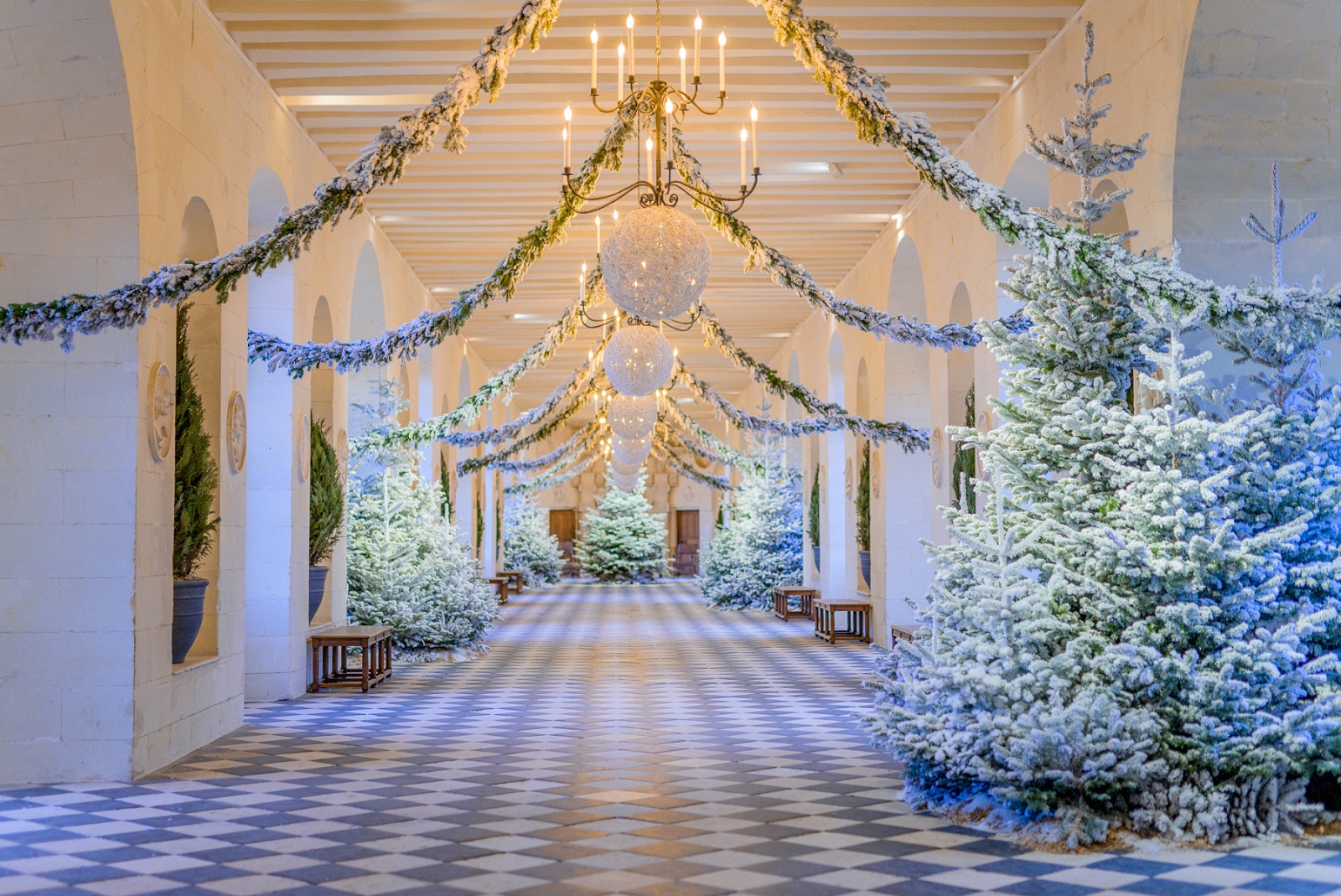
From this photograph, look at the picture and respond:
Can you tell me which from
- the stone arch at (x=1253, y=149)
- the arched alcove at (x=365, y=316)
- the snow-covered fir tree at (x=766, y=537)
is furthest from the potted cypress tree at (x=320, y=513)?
the snow-covered fir tree at (x=766, y=537)

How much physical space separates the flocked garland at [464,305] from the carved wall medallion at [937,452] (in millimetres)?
5096

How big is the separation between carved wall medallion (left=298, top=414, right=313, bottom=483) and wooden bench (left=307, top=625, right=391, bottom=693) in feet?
4.44

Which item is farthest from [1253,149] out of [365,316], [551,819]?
[365,316]

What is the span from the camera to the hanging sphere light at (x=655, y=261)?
252 inches

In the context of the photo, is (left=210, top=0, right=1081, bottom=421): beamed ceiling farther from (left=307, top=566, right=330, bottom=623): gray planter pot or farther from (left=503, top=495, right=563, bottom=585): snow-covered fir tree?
(left=503, top=495, right=563, bottom=585): snow-covered fir tree

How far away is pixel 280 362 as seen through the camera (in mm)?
8586

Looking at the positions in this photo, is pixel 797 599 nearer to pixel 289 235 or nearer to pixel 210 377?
pixel 210 377

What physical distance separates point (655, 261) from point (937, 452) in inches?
262

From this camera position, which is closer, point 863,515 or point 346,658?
point 346,658

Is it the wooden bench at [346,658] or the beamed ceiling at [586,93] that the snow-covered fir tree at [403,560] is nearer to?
the wooden bench at [346,658]

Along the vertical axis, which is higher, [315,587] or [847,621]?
[315,587]

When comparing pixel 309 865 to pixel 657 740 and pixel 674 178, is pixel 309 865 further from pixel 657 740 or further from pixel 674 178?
pixel 674 178

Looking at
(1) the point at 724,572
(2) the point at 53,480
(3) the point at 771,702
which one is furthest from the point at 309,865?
(1) the point at 724,572

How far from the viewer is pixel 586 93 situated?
953 centimetres
